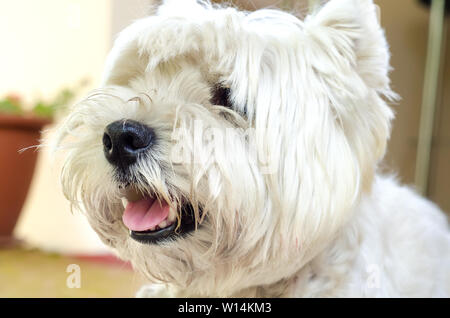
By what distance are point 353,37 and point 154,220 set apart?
0.55 m

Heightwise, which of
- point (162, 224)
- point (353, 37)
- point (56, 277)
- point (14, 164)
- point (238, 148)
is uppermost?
→ point (353, 37)

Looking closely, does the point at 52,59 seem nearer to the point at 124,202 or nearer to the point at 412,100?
the point at 412,100

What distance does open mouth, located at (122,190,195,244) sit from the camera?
1037 mm

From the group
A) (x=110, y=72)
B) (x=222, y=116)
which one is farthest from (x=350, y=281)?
(x=110, y=72)

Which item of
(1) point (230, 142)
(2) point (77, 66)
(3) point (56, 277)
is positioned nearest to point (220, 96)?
(1) point (230, 142)

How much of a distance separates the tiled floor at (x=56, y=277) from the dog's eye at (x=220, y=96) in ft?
2.62

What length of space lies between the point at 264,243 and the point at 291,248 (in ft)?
0.18

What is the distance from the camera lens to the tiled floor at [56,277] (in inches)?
80.3

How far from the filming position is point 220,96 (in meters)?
1.14

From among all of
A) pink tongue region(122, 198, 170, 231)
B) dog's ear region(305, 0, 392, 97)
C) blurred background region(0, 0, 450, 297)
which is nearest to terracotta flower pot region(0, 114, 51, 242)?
blurred background region(0, 0, 450, 297)

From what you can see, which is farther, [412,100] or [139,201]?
[412,100]

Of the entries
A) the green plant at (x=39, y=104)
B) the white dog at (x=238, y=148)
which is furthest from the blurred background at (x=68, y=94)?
the white dog at (x=238, y=148)

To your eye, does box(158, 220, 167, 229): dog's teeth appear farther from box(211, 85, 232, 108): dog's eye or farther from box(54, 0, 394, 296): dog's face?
box(211, 85, 232, 108): dog's eye

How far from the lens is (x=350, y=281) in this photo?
1205 mm
